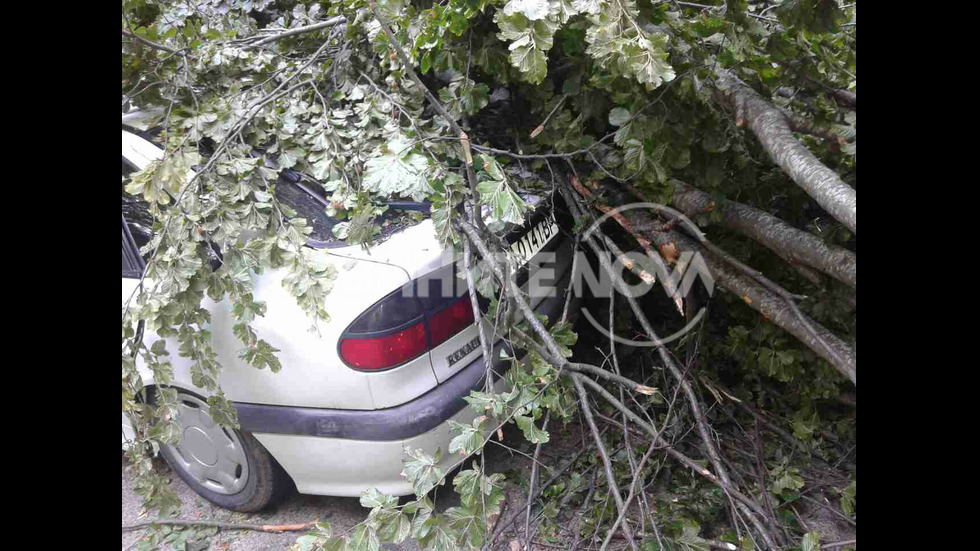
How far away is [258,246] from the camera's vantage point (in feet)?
6.27

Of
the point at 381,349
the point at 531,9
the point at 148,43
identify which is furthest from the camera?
the point at 148,43

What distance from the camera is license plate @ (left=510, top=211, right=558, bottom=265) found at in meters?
2.43

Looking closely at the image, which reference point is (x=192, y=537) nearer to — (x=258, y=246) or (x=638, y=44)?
(x=258, y=246)

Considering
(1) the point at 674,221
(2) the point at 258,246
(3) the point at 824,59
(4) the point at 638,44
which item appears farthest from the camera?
(1) the point at 674,221

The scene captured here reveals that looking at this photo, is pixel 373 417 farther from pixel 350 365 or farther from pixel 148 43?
pixel 148 43

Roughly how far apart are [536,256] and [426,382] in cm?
75

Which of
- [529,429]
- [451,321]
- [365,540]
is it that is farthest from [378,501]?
[451,321]

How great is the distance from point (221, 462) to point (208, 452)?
7 cm

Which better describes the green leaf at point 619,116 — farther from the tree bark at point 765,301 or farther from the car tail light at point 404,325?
the car tail light at point 404,325

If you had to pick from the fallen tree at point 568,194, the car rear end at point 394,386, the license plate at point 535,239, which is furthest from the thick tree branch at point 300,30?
the license plate at point 535,239

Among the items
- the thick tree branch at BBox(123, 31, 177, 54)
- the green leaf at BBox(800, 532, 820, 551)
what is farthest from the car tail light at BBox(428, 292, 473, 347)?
the thick tree branch at BBox(123, 31, 177, 54)

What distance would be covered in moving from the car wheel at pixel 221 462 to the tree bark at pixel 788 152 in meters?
2.08

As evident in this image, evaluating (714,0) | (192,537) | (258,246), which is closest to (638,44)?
(714,0)

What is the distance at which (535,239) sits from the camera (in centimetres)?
255
